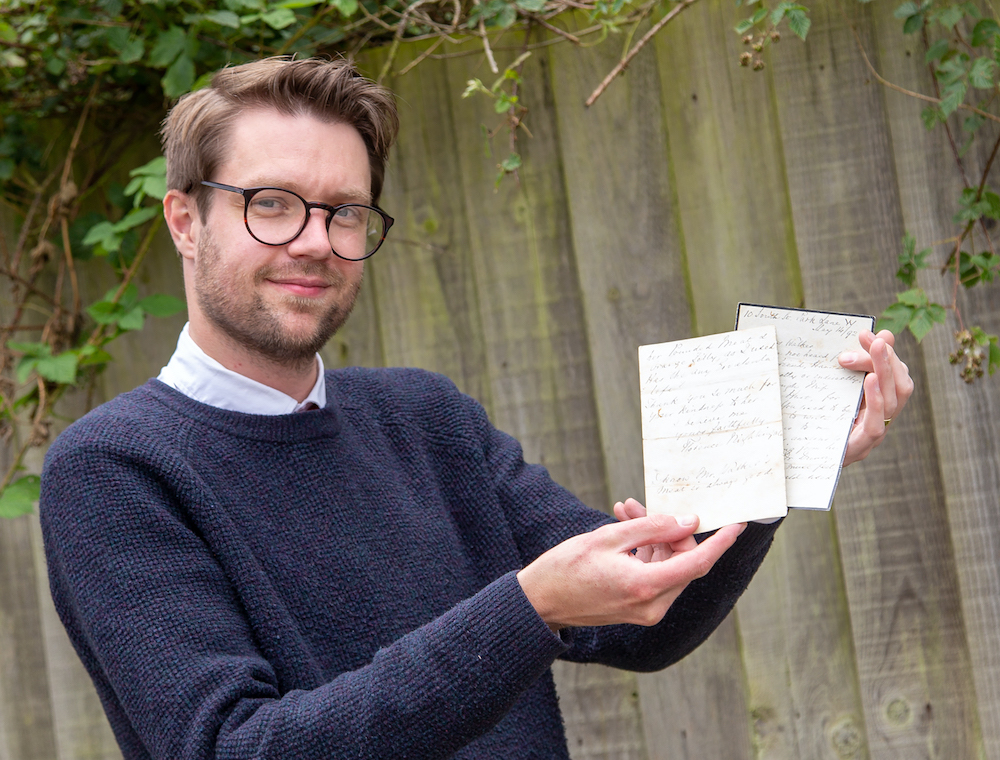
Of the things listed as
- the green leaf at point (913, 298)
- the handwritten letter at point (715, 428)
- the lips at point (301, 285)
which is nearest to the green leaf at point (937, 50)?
the green leaf at point (913, 298)

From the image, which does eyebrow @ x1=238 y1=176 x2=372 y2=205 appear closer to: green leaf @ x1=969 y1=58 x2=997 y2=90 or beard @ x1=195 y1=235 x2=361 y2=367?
beard @ x1=195 y1=235 x2=361 y2=367

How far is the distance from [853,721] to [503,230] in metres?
1.24

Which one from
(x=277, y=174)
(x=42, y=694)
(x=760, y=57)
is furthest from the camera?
(x=42, y=694)

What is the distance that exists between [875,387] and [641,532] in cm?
38

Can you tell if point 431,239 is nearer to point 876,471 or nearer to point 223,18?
point 223,18

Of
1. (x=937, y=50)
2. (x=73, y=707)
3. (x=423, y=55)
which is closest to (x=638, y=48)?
(x=423, y=55)

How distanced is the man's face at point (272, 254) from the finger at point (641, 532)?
0.62 metres

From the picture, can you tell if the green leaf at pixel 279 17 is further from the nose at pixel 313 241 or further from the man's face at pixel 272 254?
the nose at pixel 313 241

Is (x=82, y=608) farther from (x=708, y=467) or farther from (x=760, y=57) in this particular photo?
(x=760, y=57)

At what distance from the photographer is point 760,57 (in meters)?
1.81

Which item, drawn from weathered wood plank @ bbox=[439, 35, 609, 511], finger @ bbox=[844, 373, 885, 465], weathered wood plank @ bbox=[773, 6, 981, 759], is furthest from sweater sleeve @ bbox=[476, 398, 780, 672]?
weathered wood plank @ bbox=[773, 6, 981, 759]

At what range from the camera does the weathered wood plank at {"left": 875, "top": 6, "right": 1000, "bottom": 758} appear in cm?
178

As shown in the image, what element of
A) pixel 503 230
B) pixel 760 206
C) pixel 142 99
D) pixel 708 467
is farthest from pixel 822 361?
pixel 142 99

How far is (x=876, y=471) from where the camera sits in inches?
72.2
